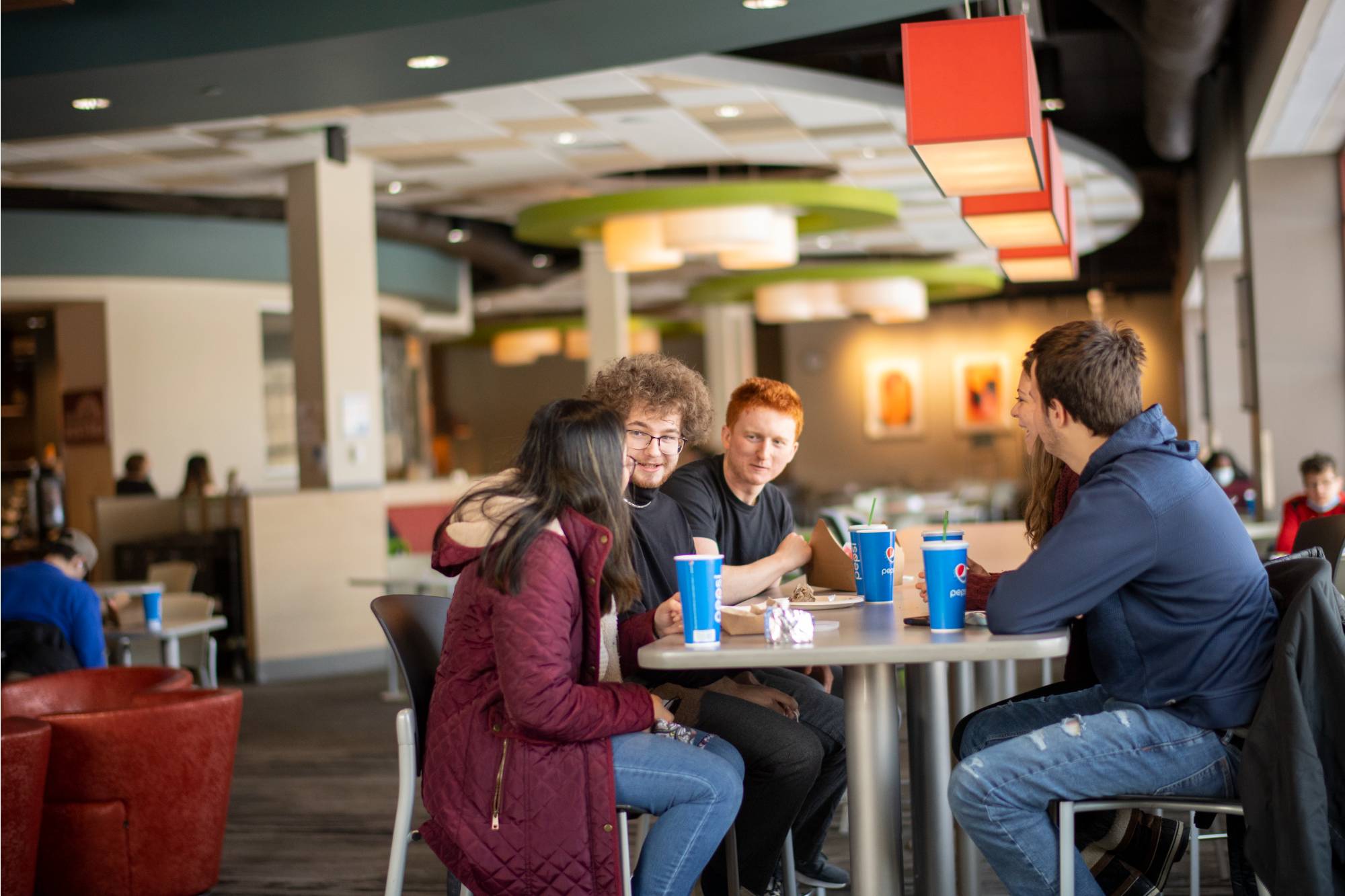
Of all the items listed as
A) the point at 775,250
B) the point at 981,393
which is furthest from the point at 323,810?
the point at 981,393

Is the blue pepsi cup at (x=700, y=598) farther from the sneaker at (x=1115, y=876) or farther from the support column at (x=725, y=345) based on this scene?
the support column at (x=725, y=345)

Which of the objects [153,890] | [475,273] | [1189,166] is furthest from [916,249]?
[153,890]

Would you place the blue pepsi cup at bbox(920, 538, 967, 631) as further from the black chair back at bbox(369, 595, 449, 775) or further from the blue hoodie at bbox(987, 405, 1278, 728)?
the black chair back at bbox(369, 595, 449, 775)

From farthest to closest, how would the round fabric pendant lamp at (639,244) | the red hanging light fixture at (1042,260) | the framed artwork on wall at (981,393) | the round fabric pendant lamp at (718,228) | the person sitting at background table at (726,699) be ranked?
the framed artwork on wall at (981,393)
the round fabric pendant lamp at (639,244)
the round fabric pendant lamp at (718,228)
the red hanging light fixture at (1042,260)
the person sitting at background table at (726,699)

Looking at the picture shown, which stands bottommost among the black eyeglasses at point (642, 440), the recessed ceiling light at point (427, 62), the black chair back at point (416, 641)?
the black chair back at point (416, 641)

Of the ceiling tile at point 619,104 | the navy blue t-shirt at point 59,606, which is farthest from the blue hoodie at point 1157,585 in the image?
the ceiling tile at point 619,104

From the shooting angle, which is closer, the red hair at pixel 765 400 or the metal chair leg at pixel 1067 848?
the metal chair leg at pixel 1067 848

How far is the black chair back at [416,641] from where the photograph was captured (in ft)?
9.04

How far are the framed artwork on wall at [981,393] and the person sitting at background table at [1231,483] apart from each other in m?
12.0

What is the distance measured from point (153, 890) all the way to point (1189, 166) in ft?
36.9

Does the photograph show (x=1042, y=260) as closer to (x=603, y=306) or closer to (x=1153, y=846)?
(x=1153, y=846)

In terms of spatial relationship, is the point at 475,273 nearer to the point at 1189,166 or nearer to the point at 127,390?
the point at 127,390

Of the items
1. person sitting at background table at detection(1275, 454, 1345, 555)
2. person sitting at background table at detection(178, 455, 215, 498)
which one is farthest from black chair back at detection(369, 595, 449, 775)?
person sitting at background table at detection(178, 455, 215, 498)

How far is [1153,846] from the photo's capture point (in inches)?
99.7
